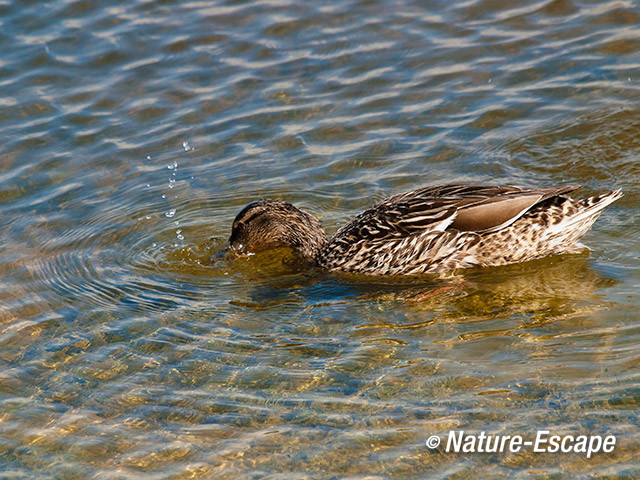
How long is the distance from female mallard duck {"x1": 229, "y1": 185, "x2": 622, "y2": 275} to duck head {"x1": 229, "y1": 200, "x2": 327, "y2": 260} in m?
0.33

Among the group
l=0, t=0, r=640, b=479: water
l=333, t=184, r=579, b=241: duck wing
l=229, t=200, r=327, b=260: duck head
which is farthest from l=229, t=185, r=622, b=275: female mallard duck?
l=229, t=200, r=327, b=260: duck head

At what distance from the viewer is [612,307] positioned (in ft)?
24.1

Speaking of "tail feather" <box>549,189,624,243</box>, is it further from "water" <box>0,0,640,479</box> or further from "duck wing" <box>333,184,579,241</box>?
"water" <box>0,0,640,479</box>

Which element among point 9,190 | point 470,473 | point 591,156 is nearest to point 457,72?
point 591,156

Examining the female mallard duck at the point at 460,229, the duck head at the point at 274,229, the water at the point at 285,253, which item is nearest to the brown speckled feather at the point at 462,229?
the female mallard duck at the point at 460,229

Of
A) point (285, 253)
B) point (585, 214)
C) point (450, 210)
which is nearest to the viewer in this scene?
point (585, 214)

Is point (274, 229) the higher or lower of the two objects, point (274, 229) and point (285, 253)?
the higher

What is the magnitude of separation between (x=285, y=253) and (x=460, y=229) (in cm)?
212

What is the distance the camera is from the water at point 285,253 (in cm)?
612

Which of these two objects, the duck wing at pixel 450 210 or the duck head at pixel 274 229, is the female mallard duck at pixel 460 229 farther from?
the duck head at pixel 274 229

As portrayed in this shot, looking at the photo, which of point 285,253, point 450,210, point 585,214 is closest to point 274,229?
point 285,253

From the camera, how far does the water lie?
612 cm

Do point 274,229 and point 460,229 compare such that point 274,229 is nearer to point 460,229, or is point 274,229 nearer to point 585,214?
point 460,229

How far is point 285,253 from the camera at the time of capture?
32.1 ft
